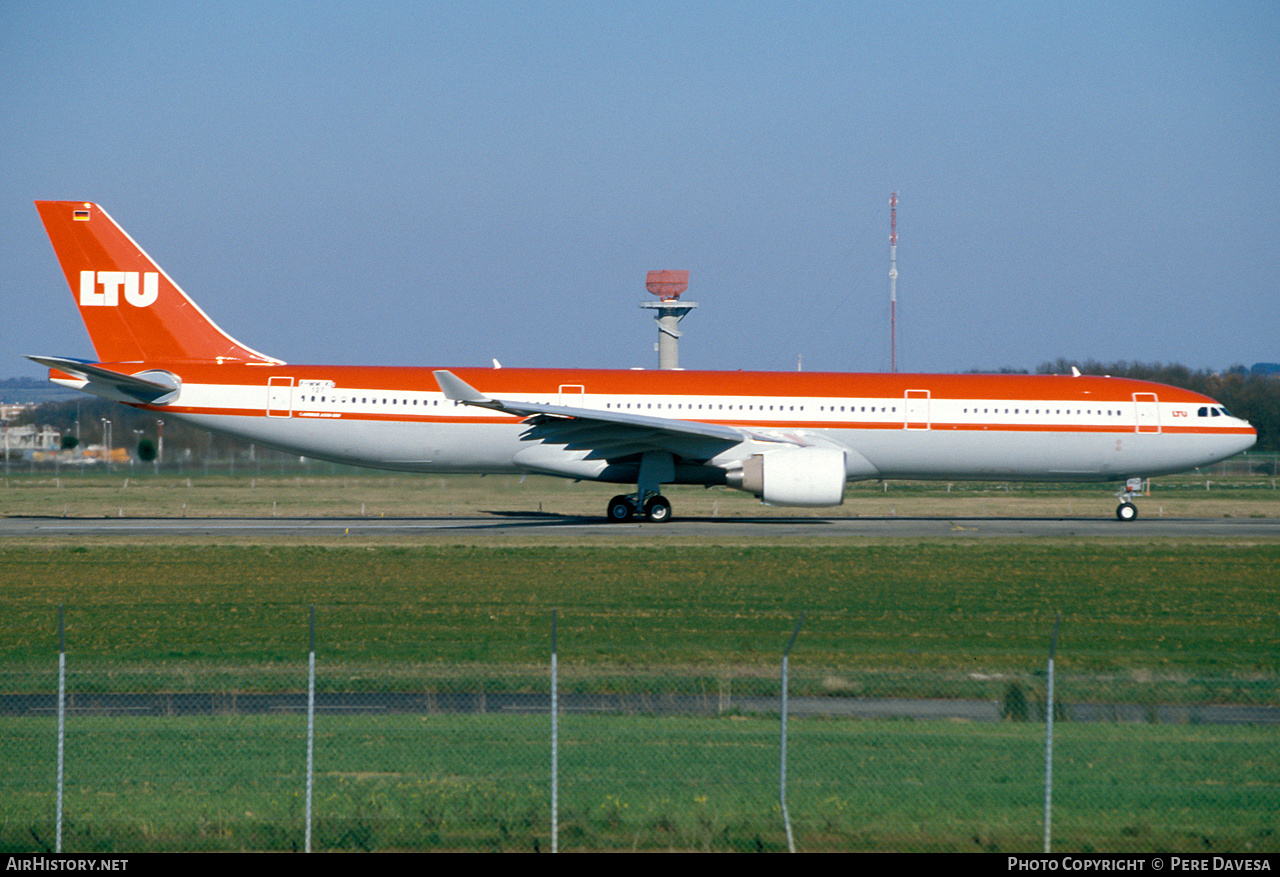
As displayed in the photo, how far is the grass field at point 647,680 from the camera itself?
7.98 metres

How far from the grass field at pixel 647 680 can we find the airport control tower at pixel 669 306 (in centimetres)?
5484

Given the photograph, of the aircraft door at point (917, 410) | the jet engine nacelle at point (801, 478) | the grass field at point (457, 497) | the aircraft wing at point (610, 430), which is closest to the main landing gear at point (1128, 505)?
the grass field at point (457, 497)

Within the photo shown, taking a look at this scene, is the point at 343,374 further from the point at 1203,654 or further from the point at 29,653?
the point at 1203,654

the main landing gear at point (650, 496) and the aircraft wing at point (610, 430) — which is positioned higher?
the aircraft wing at point (610, 430)

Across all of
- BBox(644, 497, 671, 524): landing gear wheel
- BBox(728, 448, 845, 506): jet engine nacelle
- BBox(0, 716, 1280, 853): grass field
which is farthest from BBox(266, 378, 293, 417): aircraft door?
BBox(0, 716, 1280, 853): grass field

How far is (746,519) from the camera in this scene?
32.7m

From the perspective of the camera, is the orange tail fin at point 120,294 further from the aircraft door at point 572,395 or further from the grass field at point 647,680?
the aircraft door at point 572,395

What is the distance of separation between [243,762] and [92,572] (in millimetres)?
13315

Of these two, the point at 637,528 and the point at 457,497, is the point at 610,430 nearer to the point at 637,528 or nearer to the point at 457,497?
the point at 637,528

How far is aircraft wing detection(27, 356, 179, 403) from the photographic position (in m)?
28.0

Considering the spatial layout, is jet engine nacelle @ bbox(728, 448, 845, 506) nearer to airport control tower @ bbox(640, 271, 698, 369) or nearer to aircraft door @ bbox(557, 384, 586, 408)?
aircraft door @ bbox(557, 384, 586, 408)

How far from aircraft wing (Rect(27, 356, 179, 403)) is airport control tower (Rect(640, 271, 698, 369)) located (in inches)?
2006

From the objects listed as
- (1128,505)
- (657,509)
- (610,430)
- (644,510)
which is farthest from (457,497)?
(1128,505)
